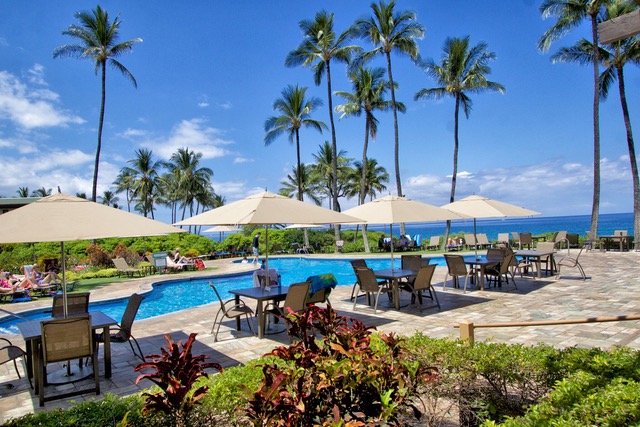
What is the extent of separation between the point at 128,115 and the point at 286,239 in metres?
23.1

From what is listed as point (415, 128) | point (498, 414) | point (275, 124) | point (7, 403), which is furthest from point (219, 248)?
point (498, 414)

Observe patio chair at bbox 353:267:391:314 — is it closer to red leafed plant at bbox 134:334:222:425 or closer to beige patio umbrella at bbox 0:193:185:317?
beige patio umbrella at bbox 0:193:185:317

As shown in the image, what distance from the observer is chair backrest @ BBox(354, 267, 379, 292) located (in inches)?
300

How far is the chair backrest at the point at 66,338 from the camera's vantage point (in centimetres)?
410

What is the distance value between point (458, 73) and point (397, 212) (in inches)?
771

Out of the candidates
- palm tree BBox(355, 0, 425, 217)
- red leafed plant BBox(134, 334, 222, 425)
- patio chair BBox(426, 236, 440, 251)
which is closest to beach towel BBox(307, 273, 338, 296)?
red leafed plant BBox(134, 334, 222, 425)

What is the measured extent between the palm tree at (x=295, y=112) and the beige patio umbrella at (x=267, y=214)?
71.0 ft

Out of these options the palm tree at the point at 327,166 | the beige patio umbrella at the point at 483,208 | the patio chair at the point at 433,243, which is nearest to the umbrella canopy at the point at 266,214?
the beige patio umbrella at the point at 483,208

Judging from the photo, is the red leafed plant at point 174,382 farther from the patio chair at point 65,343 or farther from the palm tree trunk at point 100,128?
the palm tree trunk at point 100,128

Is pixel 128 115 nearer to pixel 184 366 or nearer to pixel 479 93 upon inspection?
pixel 479 93

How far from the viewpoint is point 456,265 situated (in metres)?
9.28

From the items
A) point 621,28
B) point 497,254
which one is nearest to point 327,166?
point 497,254

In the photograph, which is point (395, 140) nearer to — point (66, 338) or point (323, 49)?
point (323, 49)

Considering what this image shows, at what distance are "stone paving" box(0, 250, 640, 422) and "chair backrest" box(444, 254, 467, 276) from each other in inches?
21.7
